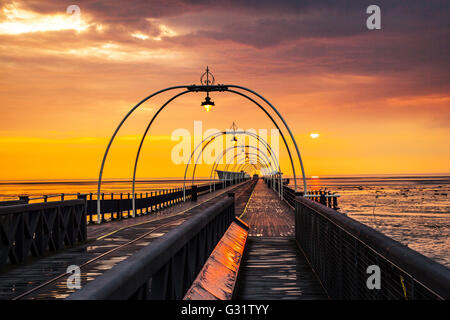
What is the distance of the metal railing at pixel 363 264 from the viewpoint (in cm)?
311

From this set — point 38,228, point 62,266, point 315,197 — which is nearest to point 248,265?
point 62,266

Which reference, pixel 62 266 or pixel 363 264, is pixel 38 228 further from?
pixel 363 264

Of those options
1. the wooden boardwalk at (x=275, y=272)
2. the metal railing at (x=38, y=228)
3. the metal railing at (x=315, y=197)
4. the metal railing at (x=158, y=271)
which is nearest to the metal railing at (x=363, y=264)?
the wooden boardwalk at (x=275, y=272)

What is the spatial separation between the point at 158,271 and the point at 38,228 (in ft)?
29.9

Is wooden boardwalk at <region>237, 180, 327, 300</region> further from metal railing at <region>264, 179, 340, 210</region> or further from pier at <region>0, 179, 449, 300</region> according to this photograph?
metal railing at <region>264, 179, 340, 210</region>

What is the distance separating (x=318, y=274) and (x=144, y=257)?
6424mm

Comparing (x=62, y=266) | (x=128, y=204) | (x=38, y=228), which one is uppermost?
(x=38, y=228)

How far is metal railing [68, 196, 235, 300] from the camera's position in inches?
108

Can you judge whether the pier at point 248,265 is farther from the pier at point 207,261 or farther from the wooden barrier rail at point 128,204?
the wooden barrier rail at point 128,204

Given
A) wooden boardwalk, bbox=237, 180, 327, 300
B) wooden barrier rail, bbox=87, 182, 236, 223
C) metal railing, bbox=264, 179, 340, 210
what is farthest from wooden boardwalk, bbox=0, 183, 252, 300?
wooden barrier rail, bbox=87, 182, 236, 223

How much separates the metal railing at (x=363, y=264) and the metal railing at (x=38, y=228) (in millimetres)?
6822

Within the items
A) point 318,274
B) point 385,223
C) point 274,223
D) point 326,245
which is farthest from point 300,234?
point 385,223

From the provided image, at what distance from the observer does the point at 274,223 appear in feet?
72.2

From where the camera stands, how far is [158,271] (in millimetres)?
4512
